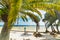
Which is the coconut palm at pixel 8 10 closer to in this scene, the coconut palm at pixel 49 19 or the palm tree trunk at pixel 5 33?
the palm tree trunk at pixel 5 33

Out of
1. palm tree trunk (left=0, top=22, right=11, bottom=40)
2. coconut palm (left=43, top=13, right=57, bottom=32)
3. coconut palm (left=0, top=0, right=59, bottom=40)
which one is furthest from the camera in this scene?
coconut palm (left=43, top=13, right=57, bottom=32)

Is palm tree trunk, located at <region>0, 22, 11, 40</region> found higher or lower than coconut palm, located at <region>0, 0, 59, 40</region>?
lower

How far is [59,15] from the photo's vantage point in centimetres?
2170

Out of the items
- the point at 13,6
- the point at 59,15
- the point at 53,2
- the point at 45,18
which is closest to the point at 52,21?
the point at 45,18

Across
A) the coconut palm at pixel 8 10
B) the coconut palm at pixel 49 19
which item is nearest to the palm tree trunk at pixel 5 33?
the coconut palm at pixel 8 10

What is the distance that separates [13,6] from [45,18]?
17585 millimetres

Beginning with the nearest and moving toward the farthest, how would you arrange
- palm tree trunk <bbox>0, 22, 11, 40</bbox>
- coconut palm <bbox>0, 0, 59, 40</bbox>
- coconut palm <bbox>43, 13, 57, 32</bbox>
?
coconut palm <bbox>0, 0, 59, 40</bbox> < palm tree trunk <bbox>0, 22, 11, 40</bbox> < coconut palm <bbox>43, 13, 57, 32</bbox>

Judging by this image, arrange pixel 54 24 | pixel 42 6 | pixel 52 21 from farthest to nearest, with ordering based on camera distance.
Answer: pixel 54 24
pixel 52 21
pixel 42 6

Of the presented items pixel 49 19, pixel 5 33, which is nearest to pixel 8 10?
pixel 5 33

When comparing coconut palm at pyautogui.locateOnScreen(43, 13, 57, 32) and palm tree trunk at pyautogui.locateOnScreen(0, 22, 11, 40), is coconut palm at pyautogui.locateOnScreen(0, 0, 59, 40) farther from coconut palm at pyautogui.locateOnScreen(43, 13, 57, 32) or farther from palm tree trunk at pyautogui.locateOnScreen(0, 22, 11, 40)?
coconut palm at pyautogui.locateOnScreen(43, 13, 57, 32)

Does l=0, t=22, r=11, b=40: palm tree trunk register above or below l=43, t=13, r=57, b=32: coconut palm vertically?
below

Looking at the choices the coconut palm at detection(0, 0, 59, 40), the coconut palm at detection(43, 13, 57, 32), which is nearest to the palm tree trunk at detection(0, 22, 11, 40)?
the coconut palm at detection(0, 0, 59, 40)

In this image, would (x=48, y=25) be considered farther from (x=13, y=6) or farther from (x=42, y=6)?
(x=13, y=6)

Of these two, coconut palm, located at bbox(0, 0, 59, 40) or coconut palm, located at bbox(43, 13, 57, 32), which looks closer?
coconut palm, located at bbox(0, 0, 59, 40)
